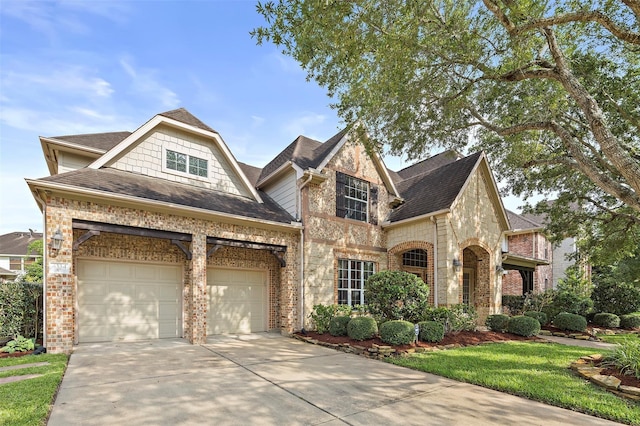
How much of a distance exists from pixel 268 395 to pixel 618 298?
60.3 ft

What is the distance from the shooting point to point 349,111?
9.70 m

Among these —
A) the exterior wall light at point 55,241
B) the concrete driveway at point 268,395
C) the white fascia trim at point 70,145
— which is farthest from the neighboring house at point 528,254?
the exterior wall light at point 55,241

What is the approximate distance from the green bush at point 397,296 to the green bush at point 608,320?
1084cm

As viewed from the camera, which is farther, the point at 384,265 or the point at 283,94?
the point at 384,265

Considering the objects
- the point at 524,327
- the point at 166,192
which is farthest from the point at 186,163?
the point at 524,327

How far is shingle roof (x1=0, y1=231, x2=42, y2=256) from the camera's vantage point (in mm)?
30109

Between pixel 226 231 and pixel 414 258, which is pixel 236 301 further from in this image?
pixel 414 258

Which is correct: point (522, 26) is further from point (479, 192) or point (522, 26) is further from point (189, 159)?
point (189, 159)

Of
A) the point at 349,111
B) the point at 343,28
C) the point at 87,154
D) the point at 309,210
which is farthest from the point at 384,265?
the point at 87,154

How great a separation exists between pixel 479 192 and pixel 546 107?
4.43 meters

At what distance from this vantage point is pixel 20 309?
8.57 metres

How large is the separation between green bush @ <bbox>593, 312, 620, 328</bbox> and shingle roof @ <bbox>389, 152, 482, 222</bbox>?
9496mm

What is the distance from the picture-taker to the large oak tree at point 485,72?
6.35 meters

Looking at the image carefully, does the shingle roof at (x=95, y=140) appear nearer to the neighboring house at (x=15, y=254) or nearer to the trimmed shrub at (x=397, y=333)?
the trimmed shrub at (x=397, y=333)
